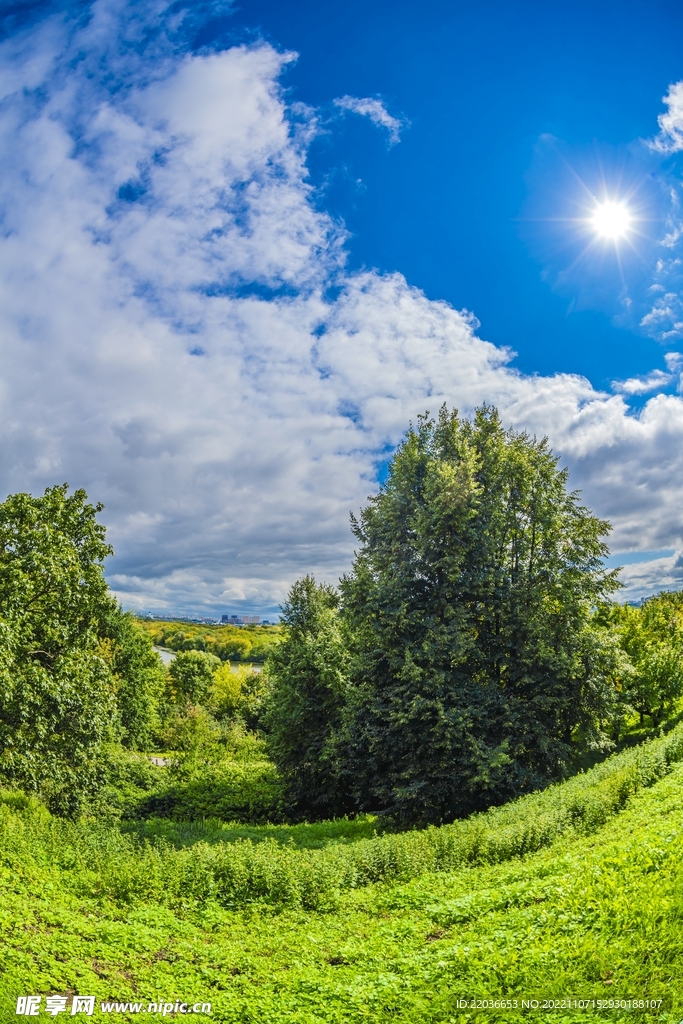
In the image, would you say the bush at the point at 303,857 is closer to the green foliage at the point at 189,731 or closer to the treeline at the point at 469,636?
the treeline at the point at 469,636

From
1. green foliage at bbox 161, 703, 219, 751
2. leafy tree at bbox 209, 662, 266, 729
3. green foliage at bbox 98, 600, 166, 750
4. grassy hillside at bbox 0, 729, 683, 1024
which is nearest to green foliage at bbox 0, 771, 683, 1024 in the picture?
grassy hillside at bbox 0, 729, 683, 1024

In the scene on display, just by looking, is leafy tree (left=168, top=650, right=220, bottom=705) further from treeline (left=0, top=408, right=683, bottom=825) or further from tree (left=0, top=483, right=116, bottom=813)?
tree (left=0, top=483, right=116, bottom=813)

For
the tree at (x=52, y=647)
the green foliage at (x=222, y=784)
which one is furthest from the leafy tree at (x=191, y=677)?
the tree at (x=52, y=647)

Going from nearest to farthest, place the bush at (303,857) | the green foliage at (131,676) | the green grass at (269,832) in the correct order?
the bush at (303,857) < the green grass at (269,832) < the green foliage at (131,676)

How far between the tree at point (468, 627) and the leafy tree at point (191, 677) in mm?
55106

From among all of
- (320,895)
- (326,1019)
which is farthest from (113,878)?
(326,1019)

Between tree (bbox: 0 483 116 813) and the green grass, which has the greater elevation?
tree (bbox: 0 483 116 813)

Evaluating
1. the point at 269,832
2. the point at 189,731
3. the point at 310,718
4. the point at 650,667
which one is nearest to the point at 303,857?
the point at 269,832

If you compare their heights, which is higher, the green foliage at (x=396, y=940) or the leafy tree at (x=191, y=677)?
the green foliage at (x=396, y=940)

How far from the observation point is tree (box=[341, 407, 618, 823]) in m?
19.5

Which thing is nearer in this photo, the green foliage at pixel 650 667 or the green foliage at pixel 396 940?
the green foliage at pixel 396 940

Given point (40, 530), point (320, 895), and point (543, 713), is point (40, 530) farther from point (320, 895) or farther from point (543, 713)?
point (543, 713)

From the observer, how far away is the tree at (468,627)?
19.5 meters

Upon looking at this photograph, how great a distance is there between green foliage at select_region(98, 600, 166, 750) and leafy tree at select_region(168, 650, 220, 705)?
15561 mm
